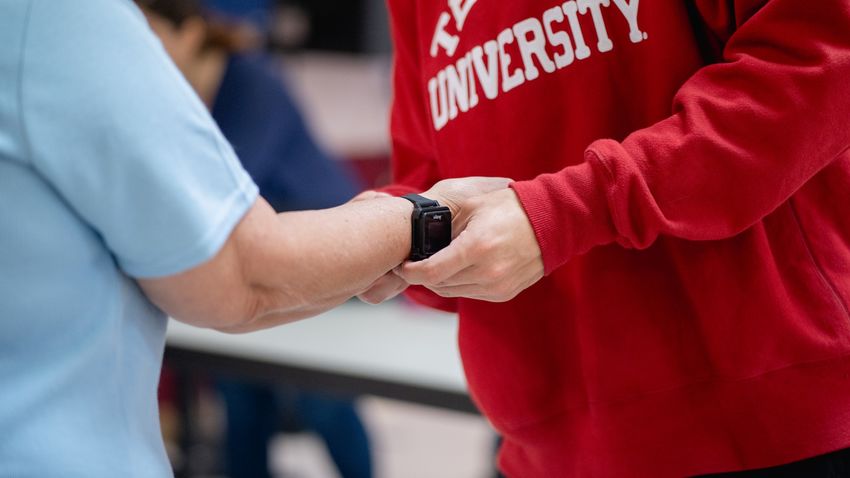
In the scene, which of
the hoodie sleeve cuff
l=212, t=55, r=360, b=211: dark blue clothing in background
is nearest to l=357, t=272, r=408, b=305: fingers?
the hoodie sleeve cuff

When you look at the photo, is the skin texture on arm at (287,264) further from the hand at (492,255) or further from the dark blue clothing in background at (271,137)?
the dark blue clothing in background at (271,137)

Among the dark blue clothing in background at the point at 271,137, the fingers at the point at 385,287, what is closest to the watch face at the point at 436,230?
the fingers at the point at 385,287

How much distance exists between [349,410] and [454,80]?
175cm

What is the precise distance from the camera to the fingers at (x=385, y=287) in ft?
3.45

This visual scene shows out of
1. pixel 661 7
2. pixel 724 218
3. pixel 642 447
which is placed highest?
pixel 661 7

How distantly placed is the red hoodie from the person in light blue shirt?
240mm

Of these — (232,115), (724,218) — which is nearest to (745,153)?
(724,218)

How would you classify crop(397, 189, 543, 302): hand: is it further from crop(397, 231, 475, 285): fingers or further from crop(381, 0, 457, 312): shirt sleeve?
crop(381, 0, 457, 312): shirt sleeve

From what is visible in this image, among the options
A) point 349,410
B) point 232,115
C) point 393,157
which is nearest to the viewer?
point 393,157

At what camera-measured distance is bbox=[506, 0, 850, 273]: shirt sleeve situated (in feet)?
2.86

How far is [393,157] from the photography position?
128cm

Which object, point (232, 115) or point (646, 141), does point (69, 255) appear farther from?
point (232, 115)

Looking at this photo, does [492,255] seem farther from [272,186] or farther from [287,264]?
[272,186]

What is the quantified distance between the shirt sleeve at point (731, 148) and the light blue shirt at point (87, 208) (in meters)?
0.31
